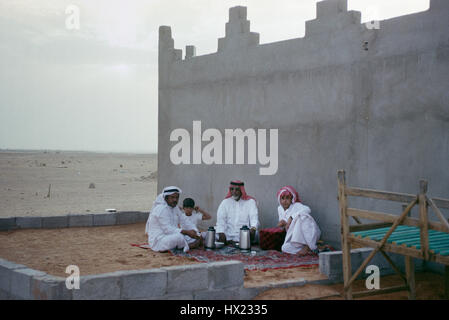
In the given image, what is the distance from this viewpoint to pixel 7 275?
6.46 meters

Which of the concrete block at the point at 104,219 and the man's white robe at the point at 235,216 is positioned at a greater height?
the man's white robe at the point at 235,216

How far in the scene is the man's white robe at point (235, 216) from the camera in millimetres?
10211

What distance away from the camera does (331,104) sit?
941cm

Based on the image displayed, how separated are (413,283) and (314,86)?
4238 mm

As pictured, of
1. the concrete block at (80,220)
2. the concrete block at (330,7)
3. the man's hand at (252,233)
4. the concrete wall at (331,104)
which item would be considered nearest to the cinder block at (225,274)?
the concrete wall at (331,104)

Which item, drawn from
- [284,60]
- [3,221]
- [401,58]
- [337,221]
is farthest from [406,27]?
[3,221]

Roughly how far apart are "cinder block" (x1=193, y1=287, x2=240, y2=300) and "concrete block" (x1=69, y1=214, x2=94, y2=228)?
6683 millimetres

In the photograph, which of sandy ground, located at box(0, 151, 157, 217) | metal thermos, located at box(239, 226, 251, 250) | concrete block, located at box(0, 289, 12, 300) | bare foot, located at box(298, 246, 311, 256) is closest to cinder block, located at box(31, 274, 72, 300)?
concrete block, located at box(0, 289, 12, 300)

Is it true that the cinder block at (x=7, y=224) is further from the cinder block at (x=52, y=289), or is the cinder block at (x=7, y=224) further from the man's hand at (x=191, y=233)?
the cinder block at (x=52, y=289)

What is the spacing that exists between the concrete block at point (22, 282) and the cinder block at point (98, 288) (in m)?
0.65

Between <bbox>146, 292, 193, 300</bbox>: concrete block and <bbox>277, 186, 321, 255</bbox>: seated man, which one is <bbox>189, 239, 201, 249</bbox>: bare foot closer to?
<bbox>277, 186, 321, 255</bbox>: seated man

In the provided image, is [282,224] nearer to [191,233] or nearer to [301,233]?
[301,233]

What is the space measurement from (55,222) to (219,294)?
6.76 metres

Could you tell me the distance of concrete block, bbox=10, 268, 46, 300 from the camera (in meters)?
5.99
